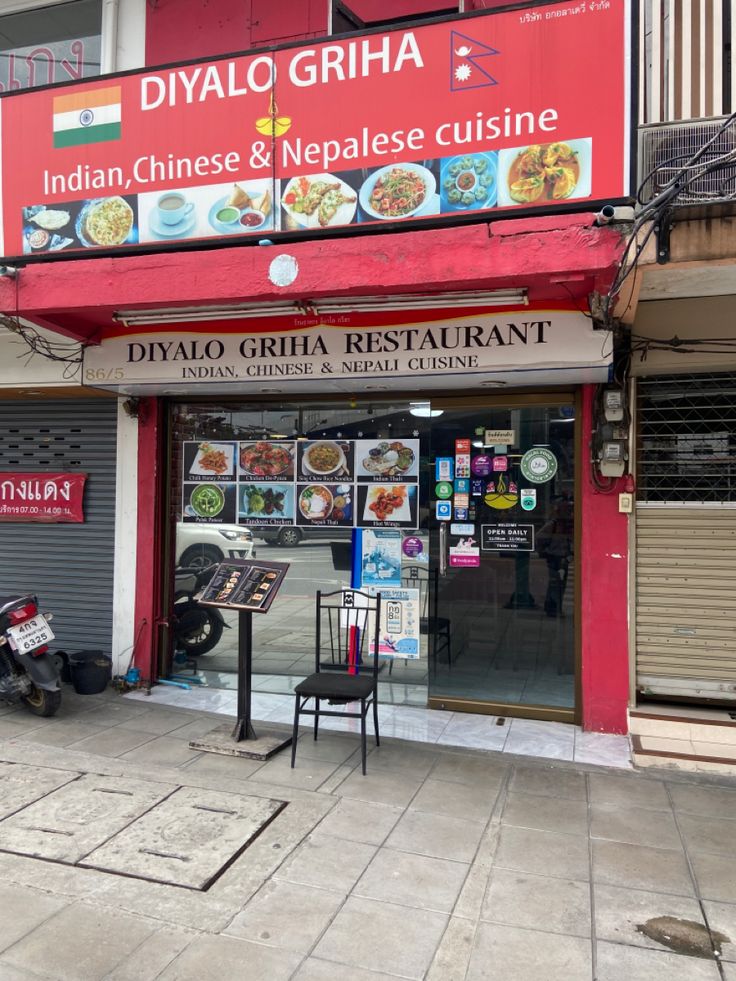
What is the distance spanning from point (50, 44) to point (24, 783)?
7.28 m

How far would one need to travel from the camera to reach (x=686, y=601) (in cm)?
561

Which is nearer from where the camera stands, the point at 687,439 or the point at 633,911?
the point at 633,911

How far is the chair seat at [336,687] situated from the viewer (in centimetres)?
466

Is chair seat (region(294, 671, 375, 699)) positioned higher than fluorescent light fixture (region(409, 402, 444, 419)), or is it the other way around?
fluorescent light fixture (region(409, 402, 444, 419))

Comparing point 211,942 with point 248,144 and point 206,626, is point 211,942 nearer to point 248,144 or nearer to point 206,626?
point 206,626

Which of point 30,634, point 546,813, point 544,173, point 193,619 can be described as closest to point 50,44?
point 544,173

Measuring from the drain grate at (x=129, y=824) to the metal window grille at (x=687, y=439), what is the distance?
3.93 meters

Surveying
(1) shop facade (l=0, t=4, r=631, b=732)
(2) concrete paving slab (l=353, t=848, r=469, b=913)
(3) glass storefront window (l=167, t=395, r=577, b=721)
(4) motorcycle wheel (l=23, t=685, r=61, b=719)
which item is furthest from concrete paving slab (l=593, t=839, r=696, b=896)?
(4) motorcycle wheel (l=23, t=685, r=61, b=719)

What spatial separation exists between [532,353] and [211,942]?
4.11 meters

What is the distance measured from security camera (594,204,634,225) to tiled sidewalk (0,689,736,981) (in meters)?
3.68

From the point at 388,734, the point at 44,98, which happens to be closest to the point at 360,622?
the point at 388,734

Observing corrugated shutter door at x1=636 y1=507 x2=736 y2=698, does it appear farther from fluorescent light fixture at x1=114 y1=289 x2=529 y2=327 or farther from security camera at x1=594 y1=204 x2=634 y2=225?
security camera at x1=594 y1=204 x2=634 y2=225

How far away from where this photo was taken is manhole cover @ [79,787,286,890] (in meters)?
3.52

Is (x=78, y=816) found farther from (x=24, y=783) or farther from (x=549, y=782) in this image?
(x=549, y=782)
